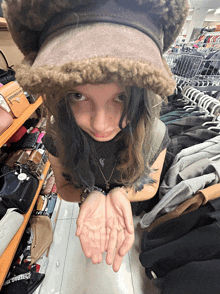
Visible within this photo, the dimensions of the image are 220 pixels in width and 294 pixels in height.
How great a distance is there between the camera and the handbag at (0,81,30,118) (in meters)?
0.74

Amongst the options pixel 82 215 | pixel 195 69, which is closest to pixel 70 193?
pixel 82 215

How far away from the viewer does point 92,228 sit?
0.54 m

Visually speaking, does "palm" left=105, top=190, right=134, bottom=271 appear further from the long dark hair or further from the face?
the face

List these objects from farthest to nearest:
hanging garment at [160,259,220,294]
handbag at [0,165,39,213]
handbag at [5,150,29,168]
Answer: handbag at [5,150,29,168]
handbag at [0,165,39,213]
hanging garment at [160,259,220,294]

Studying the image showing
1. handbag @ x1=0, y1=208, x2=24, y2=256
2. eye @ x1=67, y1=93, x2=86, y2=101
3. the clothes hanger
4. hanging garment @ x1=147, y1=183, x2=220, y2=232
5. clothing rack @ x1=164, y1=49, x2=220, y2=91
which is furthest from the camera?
clothing rack @ x1=164, y1=49, x2=220, y2=91

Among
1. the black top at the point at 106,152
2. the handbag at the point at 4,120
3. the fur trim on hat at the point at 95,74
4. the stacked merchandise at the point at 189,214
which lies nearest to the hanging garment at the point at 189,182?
the stacked merchandise at the point at 189,214

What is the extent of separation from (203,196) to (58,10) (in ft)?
2.38

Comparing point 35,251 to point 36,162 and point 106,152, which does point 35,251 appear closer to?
point 36,162

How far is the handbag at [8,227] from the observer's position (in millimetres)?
684

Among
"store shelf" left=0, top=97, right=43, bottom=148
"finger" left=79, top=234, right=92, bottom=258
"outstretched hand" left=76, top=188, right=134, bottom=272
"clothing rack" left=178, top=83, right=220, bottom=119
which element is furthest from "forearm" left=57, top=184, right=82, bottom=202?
"clothing rack" left=178, top=83, right=220, bottom=119

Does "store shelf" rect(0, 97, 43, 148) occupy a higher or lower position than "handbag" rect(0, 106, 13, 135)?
lower

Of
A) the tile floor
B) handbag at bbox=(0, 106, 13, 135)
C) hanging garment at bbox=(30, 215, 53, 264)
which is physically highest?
handbag at bbox=(0, 106, 13, 135)

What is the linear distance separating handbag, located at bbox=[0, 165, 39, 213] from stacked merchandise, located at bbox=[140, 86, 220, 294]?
0.77 meters

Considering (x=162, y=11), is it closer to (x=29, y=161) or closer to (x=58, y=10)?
(x=58, y=10)
